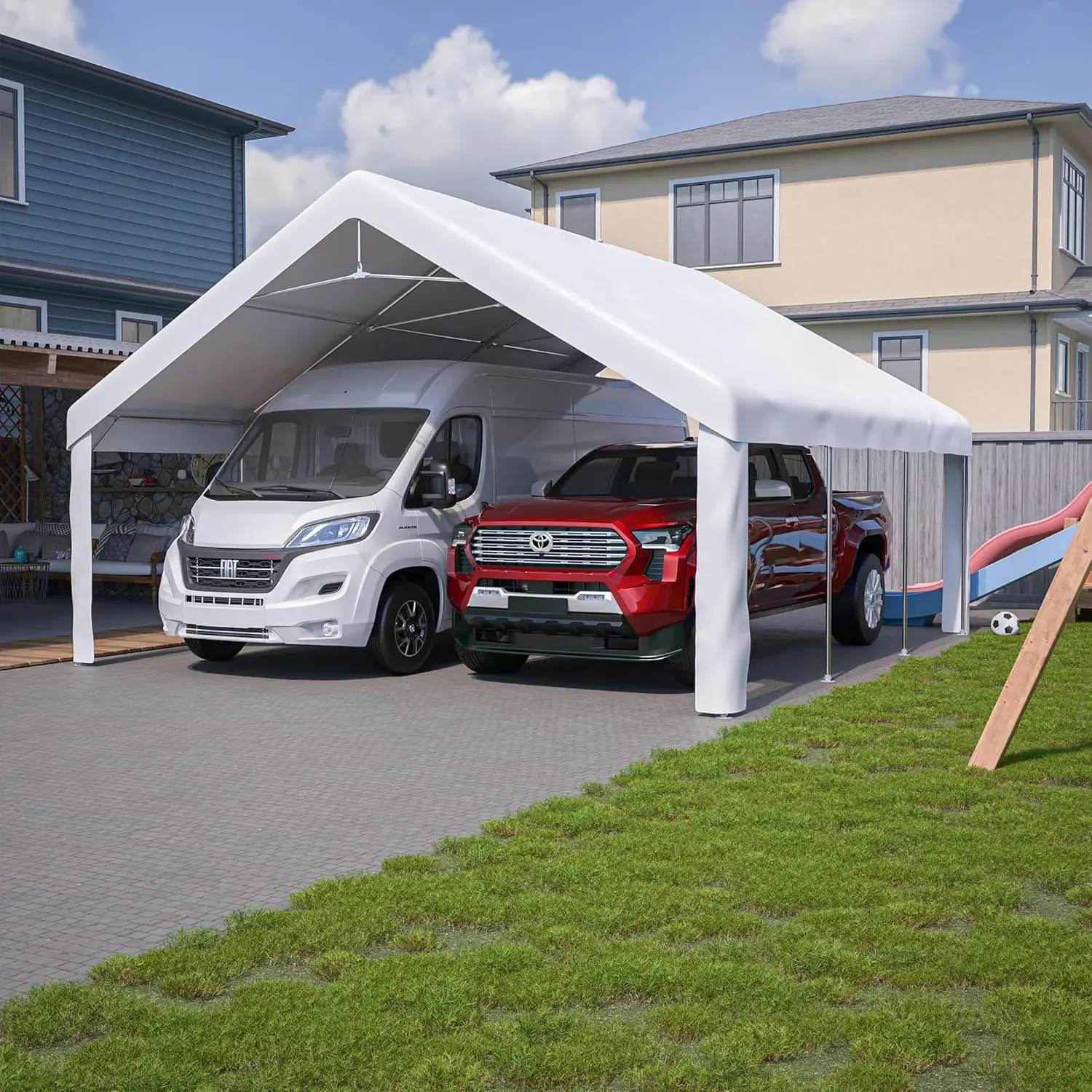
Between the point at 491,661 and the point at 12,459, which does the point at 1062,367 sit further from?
the point at 491,661

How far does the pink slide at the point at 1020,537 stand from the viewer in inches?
712

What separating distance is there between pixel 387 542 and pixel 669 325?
2.93m

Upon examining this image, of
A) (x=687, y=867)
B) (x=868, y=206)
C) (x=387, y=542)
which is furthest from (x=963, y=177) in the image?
(x=687, y=867)

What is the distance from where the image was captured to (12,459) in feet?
72.3

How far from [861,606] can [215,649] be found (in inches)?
247

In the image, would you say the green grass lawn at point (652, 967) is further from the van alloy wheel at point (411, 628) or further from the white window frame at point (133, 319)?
the white window frame at point (133, 319)

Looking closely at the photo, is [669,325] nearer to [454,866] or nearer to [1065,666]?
[1065,666]

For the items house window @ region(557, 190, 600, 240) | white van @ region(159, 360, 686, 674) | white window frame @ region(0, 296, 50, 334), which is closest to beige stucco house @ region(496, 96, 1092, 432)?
house window @ region(557, 190, 600, 240)

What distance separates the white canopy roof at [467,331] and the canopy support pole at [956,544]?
12.1 inches

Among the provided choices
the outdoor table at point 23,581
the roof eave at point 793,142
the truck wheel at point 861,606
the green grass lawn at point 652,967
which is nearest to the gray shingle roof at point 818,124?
the roof eave at point 793,142

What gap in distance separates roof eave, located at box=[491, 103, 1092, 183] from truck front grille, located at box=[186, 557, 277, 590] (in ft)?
67.4

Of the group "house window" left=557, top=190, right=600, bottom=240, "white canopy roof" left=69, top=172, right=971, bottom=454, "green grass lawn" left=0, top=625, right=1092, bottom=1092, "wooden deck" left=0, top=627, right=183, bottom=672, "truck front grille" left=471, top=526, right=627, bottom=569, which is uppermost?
"house window" left=557, top=190, right=600, bottom=240

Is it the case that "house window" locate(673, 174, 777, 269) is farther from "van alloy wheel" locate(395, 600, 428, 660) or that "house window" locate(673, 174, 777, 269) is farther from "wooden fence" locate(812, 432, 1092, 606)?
"van alloy wheel" locate(395, 600, 428, 660)

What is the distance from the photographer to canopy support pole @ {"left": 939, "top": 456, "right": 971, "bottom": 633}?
53.6ft
